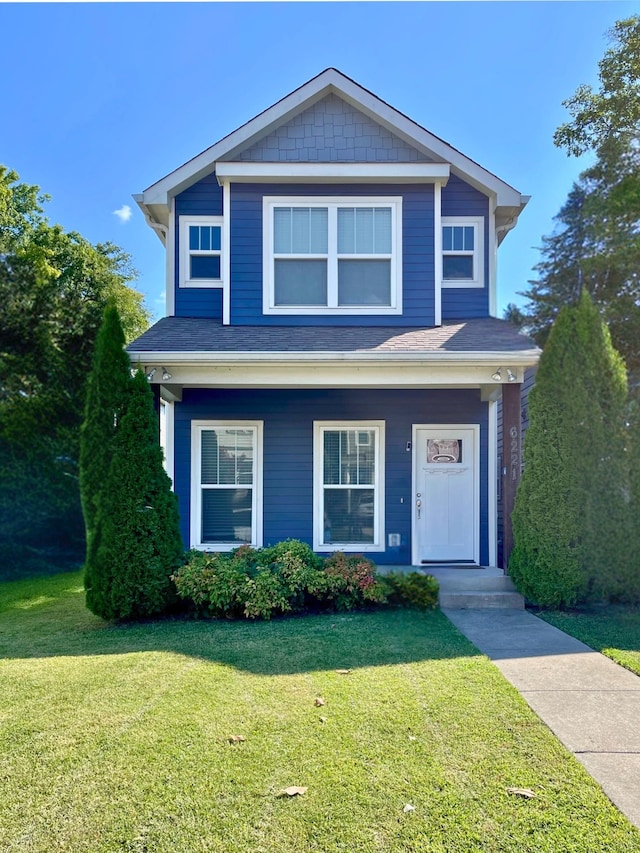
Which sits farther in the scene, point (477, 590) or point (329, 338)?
point (329, 338)

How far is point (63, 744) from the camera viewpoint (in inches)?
118

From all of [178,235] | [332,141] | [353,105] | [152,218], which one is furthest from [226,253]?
[353,105]

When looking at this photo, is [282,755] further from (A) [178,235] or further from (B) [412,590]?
(A) [178,235]

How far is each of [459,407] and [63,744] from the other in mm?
6417

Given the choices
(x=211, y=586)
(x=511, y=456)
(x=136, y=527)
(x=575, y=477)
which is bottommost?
(x=211, y=586)

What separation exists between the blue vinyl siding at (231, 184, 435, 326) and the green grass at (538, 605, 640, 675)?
174 inches

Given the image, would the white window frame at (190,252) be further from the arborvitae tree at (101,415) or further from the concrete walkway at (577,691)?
the concrete walkway at (577,691)

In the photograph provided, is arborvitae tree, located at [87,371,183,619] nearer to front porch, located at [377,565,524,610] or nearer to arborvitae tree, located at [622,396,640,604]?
front porch, located at [377,565,524,610]

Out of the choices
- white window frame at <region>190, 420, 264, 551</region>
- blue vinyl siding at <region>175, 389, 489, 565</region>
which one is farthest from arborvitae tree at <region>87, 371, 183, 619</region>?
blue vinyl siding at <region>175, 389, 489, 565</region>

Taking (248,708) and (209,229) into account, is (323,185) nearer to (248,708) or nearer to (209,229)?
(209,229)

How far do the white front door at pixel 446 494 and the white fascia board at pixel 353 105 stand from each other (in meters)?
3.83

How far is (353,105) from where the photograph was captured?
26.1 feet

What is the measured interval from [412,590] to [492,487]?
2489mm

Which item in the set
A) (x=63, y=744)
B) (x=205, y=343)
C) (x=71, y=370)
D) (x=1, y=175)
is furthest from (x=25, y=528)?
(x=63, y=744)
